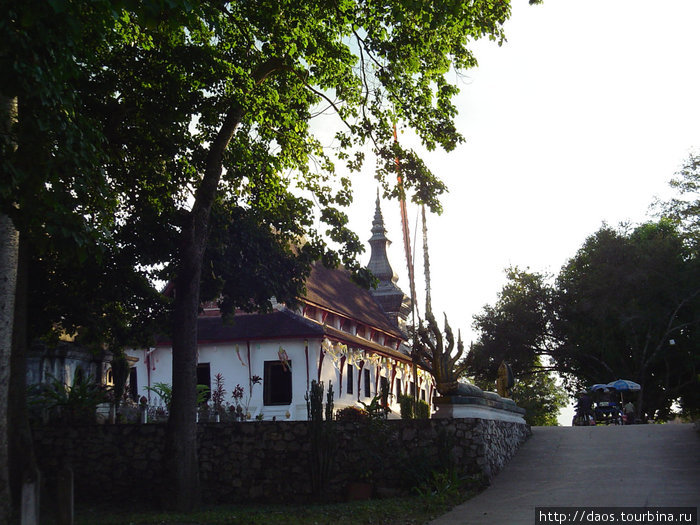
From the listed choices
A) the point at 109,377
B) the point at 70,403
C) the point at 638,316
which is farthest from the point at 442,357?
the point at 638,316

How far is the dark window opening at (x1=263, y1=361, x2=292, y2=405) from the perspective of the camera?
3141cm

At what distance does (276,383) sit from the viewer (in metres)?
31.6

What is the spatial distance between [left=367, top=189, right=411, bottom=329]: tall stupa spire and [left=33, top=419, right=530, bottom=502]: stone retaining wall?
94.1 feet

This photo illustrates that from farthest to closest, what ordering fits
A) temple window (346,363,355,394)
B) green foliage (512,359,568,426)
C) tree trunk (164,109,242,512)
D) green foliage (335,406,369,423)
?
green foliage (512,359,568,426)
temple window (346,363,355,394)
green foliage (335,406,369,423)
tree trunk (164,109,242,512)

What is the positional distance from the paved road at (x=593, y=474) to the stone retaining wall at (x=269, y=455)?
1080 millimetres

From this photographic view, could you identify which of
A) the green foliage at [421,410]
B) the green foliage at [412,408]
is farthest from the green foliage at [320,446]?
the green foliage at [421,410]

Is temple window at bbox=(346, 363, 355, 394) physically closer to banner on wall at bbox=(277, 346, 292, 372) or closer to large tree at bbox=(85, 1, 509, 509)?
banner on wall at bbox=(277, 346, 292, 372)

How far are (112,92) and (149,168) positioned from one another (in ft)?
5.75

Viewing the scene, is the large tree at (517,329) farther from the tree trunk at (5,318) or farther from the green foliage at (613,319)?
the tree trunk at (5,318)

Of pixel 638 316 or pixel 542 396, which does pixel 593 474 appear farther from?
pixel 542 396

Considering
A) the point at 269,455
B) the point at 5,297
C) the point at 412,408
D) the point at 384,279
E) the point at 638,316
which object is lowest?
the point at 269,455

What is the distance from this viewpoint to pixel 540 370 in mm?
45281

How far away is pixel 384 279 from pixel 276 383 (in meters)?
22.5

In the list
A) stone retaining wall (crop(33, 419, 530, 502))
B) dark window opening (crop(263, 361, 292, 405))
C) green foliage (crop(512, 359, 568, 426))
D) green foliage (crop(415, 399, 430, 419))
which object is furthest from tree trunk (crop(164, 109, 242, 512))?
green foliage (crop(512, 359, 568, 426))
